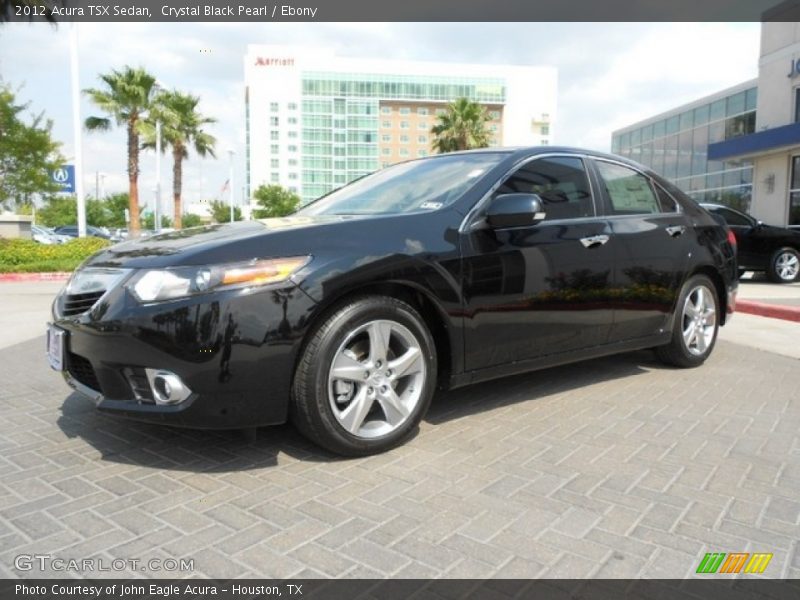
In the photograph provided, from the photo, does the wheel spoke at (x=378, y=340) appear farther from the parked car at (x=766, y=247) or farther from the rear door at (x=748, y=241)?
the parked car at (x=766, y=247)

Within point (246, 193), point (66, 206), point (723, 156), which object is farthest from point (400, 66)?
point (723, 156)

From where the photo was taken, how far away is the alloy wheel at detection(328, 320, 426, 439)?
288 cm

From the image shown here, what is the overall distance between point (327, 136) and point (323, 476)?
103599 millimetres

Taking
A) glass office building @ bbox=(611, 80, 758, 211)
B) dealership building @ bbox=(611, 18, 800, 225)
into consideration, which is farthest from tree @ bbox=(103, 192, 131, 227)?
dealership building @ bbox=(611, 18, 800, 225)

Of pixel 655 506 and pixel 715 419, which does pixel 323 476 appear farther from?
pixel 715 419

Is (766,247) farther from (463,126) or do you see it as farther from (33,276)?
(463,126)

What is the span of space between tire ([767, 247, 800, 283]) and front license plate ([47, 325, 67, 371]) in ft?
44.2

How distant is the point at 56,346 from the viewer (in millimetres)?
3025

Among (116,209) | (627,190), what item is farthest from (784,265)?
(116,209)

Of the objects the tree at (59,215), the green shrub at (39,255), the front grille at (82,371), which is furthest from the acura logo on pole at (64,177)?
the tree at (59,215)

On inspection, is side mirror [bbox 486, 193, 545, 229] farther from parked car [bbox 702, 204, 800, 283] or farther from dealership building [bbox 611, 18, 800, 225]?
dealership building [bbox 611, 18, 800, 225]

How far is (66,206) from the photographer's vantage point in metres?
66.8

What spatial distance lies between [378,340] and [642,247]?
225 centimetres

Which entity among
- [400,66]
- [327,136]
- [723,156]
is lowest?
[723,156]
